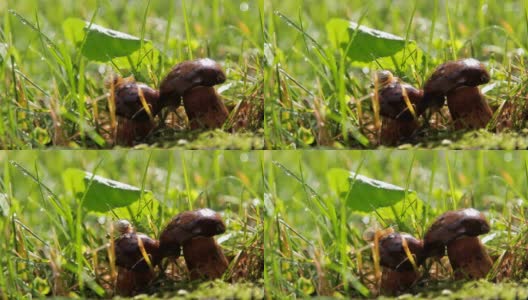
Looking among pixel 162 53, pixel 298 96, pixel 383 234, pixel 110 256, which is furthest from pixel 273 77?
pixel 110 256

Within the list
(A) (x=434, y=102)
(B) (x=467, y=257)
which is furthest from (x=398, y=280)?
(A) (x=434, y=102)

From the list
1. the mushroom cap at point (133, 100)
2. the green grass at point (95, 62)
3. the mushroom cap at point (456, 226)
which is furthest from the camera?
the green grass at point (95, 62)

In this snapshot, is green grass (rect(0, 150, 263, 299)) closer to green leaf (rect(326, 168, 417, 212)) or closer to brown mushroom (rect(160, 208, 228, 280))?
brown mushroom (rect(160, 208, 228, 280))

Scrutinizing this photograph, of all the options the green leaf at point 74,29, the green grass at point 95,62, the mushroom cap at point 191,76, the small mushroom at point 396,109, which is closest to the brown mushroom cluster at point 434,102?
the small mushroom at point 396,109

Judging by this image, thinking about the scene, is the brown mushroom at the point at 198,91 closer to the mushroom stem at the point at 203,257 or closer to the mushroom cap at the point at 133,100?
the mushroom cap at the point at 133,100

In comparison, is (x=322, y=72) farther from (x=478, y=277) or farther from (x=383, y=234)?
(x=478, y=277)

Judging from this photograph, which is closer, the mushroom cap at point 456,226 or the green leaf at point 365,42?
the mushroom cap at point 456,226
